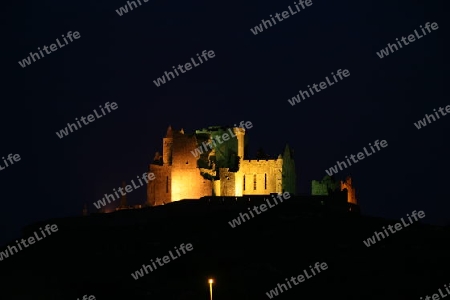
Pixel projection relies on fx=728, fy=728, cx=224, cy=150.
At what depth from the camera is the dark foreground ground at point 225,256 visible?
42781 millimetres

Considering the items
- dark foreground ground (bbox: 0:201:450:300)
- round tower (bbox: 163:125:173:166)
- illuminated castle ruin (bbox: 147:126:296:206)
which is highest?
round tower (bbox: 163:125:173:166)

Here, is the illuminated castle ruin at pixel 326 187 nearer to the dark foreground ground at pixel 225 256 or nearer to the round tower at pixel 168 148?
the dark foreground ground at pixel 225 256

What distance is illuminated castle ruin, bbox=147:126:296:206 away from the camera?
61.2 meters

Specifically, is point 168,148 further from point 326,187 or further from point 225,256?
point 225,256

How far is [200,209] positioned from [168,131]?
35.4ft

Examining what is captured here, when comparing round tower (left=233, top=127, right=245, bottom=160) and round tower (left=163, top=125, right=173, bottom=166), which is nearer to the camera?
round tower (left=163, top=125, right=173, bottom=166)

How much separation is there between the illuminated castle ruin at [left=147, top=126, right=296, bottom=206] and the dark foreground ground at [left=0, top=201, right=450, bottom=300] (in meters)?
5.91

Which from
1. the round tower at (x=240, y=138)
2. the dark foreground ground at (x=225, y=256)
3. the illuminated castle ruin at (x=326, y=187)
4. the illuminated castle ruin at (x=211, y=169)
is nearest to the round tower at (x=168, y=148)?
the illuminated castle ruin at (x=211, y=169)

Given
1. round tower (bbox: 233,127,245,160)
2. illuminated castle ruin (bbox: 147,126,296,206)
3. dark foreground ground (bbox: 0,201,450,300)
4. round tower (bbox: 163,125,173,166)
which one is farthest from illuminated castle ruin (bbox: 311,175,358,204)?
round tower (bbox: 163,125,173,166)

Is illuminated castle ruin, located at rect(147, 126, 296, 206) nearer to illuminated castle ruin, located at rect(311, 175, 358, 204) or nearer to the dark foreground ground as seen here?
illuminated castle ruin, located at rect(311, 175, 358, 204)

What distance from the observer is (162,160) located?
210 ft

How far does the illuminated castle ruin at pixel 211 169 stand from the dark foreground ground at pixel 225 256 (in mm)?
5908

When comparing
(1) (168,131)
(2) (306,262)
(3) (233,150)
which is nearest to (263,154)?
(3) (233,150)

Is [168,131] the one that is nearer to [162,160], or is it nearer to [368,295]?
[162,160]
